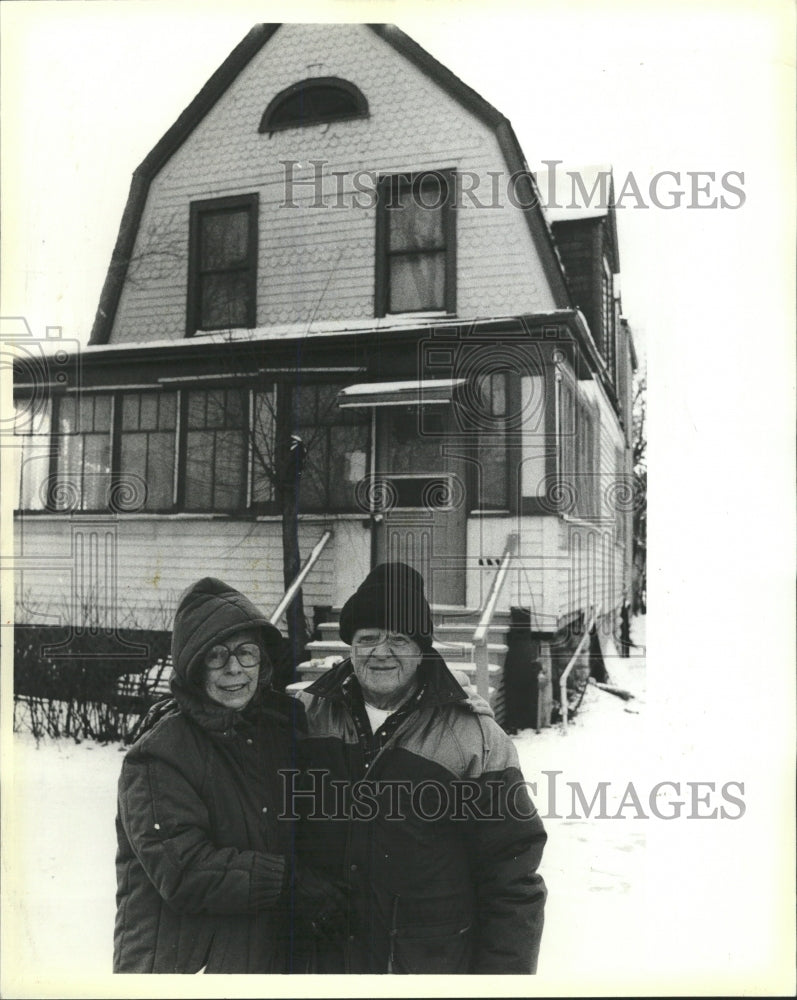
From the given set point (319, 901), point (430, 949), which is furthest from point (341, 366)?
point (430, 949)

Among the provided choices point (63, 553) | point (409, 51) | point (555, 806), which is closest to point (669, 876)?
point (555, 806)

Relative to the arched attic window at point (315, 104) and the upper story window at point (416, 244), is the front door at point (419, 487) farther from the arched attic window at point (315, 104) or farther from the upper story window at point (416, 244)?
the arched attic window at point (315, 104)

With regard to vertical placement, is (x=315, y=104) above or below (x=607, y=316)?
above

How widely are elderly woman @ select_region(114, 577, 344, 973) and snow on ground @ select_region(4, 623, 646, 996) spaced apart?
0.60ft

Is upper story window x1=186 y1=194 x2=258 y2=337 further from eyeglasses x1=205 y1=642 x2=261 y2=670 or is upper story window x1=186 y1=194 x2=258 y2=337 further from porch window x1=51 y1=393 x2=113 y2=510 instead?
eyeglasses x1=205 y1=642 x2=261 y2=670

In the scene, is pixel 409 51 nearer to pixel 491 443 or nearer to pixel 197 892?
pixel 491 443

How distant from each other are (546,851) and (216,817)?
1228 millimetres

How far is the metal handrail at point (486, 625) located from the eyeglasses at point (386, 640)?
25 cm

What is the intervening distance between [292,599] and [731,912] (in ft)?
6.76

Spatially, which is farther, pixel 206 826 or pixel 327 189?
pixel 327 189

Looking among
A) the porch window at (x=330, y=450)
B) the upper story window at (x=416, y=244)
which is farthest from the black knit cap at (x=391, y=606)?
the upper story window at (x=416, y=244)

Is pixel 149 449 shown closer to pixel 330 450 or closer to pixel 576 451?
pixel 330 450

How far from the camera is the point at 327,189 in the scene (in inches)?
131

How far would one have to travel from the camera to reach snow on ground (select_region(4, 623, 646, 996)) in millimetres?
3229
